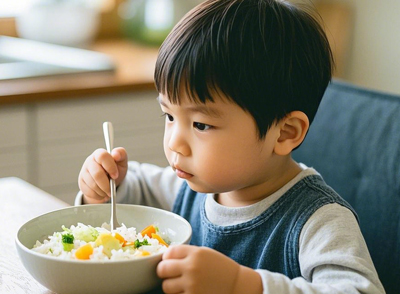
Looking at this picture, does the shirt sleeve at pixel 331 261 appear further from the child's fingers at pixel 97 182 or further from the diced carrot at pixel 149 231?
the child's fingers at pixel 97 182

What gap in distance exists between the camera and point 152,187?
1.50m

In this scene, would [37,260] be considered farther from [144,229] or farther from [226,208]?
[226,208]

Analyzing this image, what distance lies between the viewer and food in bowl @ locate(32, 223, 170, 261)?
0.94 meters

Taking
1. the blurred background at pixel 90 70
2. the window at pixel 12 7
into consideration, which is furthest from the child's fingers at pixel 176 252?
the window at pixel 12 7

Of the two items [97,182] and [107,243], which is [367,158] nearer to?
[97,182]

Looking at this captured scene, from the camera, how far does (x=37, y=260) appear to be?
2.98ft

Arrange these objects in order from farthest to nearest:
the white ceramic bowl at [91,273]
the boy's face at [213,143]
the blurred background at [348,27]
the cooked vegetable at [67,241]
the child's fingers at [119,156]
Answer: the blurred background at [348,27], the child's fingers at [119,156], the boy's face at [213,143], the cooked vegetable at [67,241], the white ceramic bowl at [91,273]

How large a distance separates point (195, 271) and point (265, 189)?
1.22ft

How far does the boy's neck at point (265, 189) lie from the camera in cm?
125

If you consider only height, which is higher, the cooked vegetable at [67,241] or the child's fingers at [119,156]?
the cooked vegetable at [67,241]

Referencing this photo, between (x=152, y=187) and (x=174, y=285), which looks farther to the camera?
(x=152, y=187)

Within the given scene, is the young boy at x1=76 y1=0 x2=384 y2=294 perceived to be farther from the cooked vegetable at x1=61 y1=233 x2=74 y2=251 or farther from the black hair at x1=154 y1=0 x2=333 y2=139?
the cooked vegetable at x1=61 y1=233 x2=74 y2=251

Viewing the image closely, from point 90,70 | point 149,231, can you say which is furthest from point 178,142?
point 90,70

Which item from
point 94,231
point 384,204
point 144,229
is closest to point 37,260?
point 94,231
